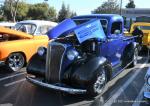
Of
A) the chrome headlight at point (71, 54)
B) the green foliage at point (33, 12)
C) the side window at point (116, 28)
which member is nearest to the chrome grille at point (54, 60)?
the chrome headlight at point (71, 54)

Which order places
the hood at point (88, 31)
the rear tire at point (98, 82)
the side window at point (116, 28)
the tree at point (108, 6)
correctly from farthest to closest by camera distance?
the tree at point (108, 6), the side window at point (116, 28), the hood at point (88, 31), the rear tire at point (98, 82)

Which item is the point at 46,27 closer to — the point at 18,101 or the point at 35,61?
the point at 35,61

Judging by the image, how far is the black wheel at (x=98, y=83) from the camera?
22.0ft

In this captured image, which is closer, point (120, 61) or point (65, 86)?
point (65, 86)

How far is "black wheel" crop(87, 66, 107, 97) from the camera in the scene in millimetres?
6707

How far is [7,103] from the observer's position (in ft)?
21.7

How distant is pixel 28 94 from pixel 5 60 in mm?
2288

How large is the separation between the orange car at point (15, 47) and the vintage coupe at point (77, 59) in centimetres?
178

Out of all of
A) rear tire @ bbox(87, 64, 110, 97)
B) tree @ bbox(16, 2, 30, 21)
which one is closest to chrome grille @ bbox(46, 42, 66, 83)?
rear tire @ bbox(87, 64, 110, 97)

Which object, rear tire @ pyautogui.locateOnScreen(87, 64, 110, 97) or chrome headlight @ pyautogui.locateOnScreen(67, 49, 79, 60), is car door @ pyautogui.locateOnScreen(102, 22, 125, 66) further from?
chrome headlight @ pyautogui.locateOnScreen(67, 49, 79, 60)

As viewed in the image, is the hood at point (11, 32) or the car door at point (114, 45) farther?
the hood at point (11, 32)

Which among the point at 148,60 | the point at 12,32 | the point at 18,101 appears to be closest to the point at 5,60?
the point at 12,32

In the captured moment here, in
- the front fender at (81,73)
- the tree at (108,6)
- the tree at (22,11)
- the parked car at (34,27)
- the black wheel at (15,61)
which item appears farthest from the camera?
the tree at (108,6)

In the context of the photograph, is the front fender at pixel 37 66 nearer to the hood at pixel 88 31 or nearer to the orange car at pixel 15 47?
the hood at pixel 88 31
